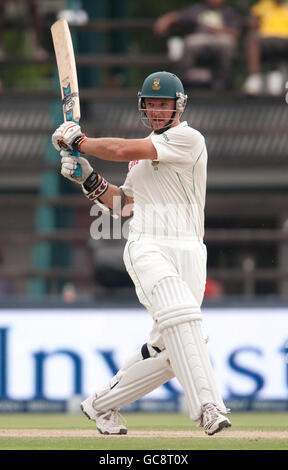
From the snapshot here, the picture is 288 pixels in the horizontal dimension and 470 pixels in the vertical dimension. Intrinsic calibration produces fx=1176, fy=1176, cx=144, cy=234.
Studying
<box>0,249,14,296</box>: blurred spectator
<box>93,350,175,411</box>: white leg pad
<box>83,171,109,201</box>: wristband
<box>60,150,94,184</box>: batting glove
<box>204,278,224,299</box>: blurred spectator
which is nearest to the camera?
<box>93,350,175,411</box>: white leg pad

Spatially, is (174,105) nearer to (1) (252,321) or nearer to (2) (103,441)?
(2) (103,441)

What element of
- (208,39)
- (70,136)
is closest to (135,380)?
(70,136)

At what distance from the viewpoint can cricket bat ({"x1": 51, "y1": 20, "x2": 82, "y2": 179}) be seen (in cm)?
696

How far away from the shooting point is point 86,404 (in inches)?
261

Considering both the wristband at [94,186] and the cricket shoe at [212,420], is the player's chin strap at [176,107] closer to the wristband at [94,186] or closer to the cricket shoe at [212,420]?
the wristband at [94,186]

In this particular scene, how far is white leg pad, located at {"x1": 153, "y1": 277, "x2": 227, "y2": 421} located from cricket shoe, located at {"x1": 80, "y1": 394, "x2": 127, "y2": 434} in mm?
586

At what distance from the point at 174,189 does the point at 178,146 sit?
9.4 inches

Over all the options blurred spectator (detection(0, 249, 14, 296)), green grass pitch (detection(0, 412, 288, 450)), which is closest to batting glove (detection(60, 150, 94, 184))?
green grass pitch (detection(0, 412, 288, 450))

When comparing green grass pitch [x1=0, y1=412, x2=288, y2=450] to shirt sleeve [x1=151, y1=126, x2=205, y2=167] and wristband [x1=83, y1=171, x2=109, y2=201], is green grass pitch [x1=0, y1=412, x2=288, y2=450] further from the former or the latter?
shirt sleeve [x1=151, y1=126, x2=205, y2=167]

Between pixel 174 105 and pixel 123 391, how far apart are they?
1609 millimetres


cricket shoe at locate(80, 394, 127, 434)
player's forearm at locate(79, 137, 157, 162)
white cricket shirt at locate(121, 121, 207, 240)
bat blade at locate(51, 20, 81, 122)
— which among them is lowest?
cricket shoe at locate(80, 394, 127, 434)

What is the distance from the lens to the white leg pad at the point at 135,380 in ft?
21.0

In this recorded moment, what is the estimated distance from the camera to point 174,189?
21.2 feet

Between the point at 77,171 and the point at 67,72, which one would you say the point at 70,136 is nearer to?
the point at 77,171
